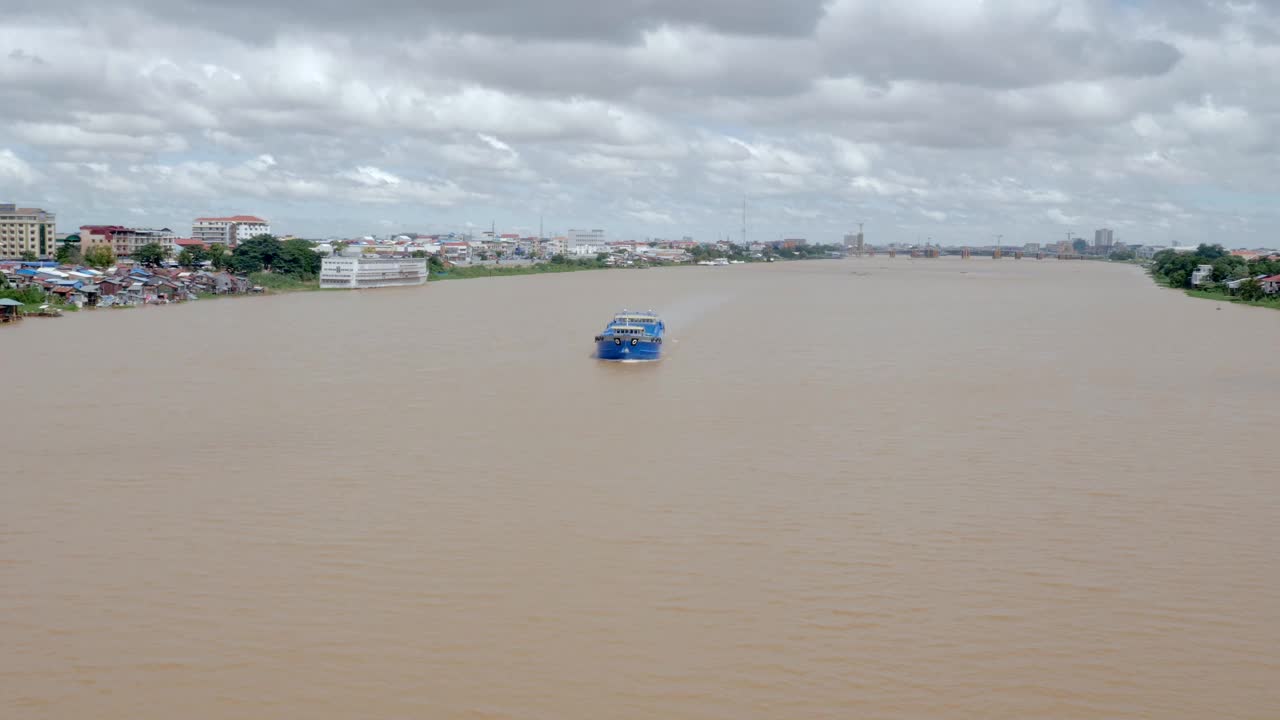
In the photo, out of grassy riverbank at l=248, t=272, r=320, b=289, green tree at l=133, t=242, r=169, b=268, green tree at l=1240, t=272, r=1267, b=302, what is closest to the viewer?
green tree at l=1240, t=272, r=1267, b=302

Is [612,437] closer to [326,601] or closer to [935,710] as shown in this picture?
[326,601]

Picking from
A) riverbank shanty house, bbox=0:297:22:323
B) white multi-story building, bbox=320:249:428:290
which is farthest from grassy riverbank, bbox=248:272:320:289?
riverbank shanty house, bbox=0:297:22:323

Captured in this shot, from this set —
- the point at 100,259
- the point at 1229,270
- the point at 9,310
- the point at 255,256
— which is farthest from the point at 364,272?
the point at 1229,270

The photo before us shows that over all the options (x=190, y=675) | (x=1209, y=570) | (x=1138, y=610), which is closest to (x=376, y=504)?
(x=190, y=675)

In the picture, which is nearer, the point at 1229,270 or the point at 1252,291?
the point at 1252,291

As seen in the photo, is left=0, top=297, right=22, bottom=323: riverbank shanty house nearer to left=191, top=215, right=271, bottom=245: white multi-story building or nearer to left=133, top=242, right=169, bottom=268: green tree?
left=133, top=242, right=169, bottom=268: green tree

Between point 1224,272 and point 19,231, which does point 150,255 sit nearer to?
point 19,231
